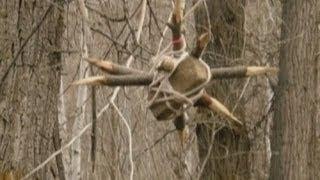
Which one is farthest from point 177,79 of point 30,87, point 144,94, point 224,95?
point 224,95

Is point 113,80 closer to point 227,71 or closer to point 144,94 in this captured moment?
point 227,71

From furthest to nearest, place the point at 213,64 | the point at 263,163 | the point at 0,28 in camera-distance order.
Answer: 1. the point at 263,163
2. the point at 213,64
3. the point at 0,28

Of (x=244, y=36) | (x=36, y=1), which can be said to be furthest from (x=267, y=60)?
(x=36, y=1)

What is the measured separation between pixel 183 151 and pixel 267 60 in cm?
122

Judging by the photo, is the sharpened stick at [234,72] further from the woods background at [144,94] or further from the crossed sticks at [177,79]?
the woods background at [144,94]

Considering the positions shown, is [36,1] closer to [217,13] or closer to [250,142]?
[217,13]

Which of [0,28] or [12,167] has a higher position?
[0,28]

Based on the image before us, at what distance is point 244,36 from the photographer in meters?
8.51

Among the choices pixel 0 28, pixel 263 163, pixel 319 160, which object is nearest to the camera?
pixel 0 28

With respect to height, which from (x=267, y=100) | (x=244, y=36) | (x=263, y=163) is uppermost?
(x=244, y=36)

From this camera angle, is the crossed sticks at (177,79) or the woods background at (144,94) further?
the woods background at (144,94)

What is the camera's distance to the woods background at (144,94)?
564cm

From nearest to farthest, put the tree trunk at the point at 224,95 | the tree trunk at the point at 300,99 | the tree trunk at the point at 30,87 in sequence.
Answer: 1. the tree trunk at the point at 30,87
2. the tree trunk at the point at 300,99
3. the tree trunk at the point at 224,95

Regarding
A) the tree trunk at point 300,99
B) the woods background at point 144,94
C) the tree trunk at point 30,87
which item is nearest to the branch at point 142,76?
the woods background at point 144,94
